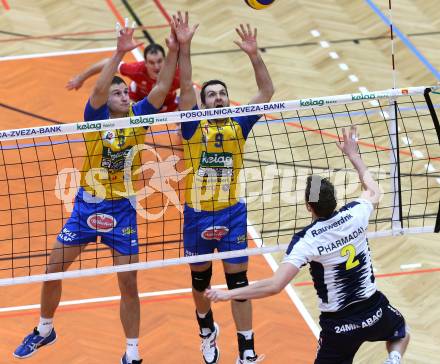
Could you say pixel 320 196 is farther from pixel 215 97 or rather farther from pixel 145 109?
pixel 145 109

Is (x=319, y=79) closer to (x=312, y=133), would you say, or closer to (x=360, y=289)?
(x=312, y=133)

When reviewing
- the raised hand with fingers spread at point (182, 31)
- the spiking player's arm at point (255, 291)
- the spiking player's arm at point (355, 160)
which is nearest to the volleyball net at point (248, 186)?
the spiking player's arm at point (355, 160)

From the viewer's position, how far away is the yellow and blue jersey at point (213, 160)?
34.7ft

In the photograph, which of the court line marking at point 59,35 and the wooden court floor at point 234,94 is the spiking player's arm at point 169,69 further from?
the court line marking at point 59,35

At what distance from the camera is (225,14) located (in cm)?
1883

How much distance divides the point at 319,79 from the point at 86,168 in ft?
22.9

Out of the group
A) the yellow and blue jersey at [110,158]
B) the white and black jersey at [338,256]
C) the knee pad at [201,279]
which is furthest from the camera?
the knee pad at [201,279]

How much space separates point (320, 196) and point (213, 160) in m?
1.78

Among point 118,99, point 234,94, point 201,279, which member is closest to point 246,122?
point 118,99

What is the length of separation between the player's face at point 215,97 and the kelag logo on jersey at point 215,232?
1168mm

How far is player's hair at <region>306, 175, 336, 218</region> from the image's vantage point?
29.7ft

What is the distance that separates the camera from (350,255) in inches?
360

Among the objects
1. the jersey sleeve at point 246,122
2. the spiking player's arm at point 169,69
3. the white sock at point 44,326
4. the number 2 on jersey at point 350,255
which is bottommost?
the white sock at point 44,326

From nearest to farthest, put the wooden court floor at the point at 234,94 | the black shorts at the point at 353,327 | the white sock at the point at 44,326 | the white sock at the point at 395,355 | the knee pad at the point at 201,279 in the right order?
the black shorts at the point at 353,327 < the white sock at the point at 395,355 < the knee pad at the point at 201,279 < the white sock at the point at 44,326 < the wooden court floor at the point at 234,94
